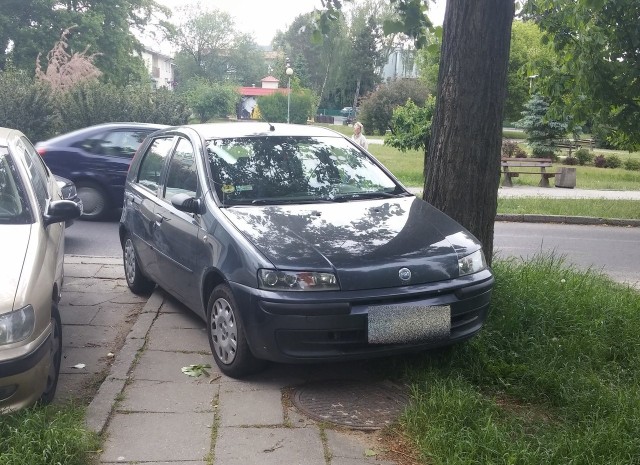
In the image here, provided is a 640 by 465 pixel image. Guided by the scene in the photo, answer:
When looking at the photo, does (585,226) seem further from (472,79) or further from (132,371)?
(132,371)

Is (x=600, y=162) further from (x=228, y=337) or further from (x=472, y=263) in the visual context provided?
(x=228, y=337)

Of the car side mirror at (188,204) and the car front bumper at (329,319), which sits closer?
the car front bumper at (329,319)

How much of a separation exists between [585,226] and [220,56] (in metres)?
76.6

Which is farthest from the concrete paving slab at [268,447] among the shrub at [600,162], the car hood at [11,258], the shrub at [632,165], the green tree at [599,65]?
the shrub at [600,162]

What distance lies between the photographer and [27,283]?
386 cm

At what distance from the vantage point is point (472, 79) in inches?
228

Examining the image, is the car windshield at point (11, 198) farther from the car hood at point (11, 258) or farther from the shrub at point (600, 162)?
the shrub at point (600, 162)

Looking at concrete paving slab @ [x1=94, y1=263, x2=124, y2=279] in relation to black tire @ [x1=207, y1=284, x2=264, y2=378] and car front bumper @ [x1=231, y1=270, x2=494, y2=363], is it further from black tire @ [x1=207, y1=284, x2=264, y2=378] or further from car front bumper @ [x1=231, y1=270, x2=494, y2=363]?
car front bumper @ [x1=231, y1=270, x2=494, y2=363]

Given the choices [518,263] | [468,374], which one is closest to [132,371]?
[468,374]

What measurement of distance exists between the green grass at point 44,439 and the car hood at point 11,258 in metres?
0.56

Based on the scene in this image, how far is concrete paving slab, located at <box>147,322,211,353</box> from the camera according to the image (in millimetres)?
5340

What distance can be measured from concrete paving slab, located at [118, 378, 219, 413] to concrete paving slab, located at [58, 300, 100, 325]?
1.76 metres

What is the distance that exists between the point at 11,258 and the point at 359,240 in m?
Answer: 2.02

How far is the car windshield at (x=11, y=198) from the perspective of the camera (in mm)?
4660
